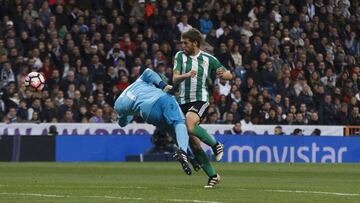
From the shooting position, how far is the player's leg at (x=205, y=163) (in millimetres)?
14734

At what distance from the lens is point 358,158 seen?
30391 millimetres

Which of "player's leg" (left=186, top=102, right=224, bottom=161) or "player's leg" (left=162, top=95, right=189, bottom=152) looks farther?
"player's leg" (left=186, top=102, right=224, bottom=161)

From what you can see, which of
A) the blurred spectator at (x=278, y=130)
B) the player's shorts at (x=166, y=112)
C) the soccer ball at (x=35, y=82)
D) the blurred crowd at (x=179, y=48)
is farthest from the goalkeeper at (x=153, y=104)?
the blurred spectator at (x=278, y=130)

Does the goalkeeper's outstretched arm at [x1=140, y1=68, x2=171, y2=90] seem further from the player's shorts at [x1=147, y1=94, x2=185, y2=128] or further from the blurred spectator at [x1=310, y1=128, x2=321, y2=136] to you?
the blurred spectator at [x1=310, y1=128, x2=321, y2=136]

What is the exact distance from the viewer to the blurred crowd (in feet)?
96.7

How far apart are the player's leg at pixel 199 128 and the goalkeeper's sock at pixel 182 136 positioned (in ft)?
2.21

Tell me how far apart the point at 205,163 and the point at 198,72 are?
1516 millimetres

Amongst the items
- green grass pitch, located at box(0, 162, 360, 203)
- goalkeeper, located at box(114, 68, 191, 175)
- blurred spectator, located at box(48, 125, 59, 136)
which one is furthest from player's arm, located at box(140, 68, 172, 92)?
blurred spectator, located at box(48, 125, 59, 136)

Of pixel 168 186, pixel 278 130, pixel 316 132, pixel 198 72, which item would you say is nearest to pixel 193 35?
pixel 198 72

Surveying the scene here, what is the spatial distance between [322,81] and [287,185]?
1883 centimetres

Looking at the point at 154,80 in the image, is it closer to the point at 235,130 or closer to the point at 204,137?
the point at 204,137

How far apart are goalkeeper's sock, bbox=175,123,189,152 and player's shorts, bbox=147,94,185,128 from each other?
0.11 meters

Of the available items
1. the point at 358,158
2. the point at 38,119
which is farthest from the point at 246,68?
the point at 38,119

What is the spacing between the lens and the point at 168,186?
15211 mm
